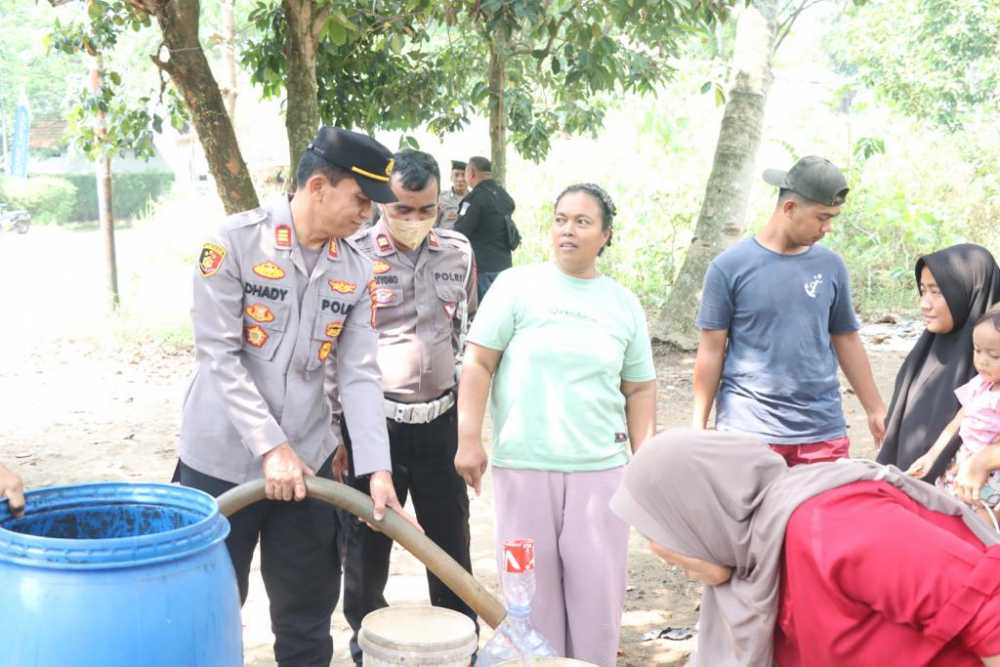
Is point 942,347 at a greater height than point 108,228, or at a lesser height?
lesser

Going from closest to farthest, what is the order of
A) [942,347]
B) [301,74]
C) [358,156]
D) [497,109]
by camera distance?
[358,156], [942,347], [301,74], [497,109]

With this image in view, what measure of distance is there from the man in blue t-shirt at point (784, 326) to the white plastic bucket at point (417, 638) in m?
1.48

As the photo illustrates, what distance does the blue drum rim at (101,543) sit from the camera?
1818 mm

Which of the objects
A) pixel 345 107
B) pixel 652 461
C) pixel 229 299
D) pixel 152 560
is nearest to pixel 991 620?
pixel 652 461

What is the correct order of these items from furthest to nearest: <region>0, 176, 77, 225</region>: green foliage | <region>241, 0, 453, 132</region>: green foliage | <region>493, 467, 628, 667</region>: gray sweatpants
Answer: <region>0, 176, 77, 225</region>: green foliage < <region>241, 0, 453, 132</region>: green foliage < <region>493, 467, 628, 667</region>: gray sweatpants

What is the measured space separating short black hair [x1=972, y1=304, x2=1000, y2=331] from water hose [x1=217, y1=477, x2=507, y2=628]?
175 cm

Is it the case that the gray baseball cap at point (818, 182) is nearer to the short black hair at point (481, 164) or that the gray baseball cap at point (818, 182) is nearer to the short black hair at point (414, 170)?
the short black hair at point (414, 170)

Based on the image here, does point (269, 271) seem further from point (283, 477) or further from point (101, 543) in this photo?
point (101, 543)

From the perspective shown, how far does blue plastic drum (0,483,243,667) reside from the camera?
182 centimetres

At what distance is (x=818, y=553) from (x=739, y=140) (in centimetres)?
713

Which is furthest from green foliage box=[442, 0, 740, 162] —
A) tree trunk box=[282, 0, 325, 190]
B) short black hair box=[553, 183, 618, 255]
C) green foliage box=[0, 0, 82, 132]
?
green foliage box=[0, 0, 82, 132]

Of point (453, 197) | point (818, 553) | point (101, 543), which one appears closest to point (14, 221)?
point (453, 197)

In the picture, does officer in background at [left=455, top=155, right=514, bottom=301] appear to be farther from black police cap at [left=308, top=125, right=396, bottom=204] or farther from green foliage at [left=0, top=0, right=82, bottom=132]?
green foliage at [left=0, top=0, right=82, bottom=132]

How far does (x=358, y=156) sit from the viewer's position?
269 centimetres
